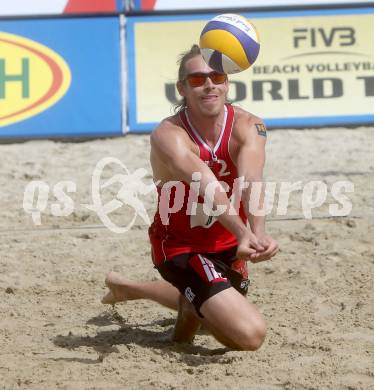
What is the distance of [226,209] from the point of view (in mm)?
3910

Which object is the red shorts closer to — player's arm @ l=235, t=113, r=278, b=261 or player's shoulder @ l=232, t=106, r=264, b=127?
player's arm @ l=235, t=113, r=278, b=261

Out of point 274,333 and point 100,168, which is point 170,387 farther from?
point 100,168

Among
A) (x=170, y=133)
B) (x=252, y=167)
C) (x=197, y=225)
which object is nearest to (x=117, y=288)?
(x=197, y=225)

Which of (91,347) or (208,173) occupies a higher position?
(208,173)

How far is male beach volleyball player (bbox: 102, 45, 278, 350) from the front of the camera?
4027mm

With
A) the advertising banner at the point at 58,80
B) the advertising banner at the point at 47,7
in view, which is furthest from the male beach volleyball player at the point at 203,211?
the advertising banner at the point at 47,7

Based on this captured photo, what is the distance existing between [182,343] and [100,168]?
3499 mm

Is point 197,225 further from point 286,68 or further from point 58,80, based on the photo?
point 286,68

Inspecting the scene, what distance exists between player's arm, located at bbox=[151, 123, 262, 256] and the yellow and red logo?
4.27m

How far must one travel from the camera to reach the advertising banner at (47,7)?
28.0 feet

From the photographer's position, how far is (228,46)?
416cm

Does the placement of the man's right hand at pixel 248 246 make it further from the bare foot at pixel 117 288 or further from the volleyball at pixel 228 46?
the bare foot at pixel 117 288

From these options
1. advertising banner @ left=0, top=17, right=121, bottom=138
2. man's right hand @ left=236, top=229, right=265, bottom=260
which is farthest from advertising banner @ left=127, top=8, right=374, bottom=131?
man's right hand @ left=236, top=229, right=265, bottom=260

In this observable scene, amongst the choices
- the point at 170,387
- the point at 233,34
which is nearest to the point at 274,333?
the point at 170,387
